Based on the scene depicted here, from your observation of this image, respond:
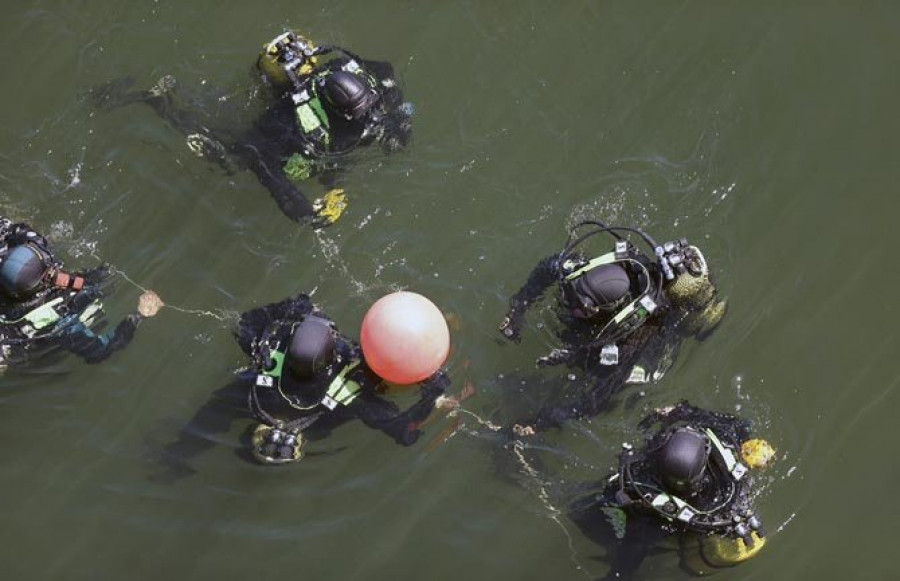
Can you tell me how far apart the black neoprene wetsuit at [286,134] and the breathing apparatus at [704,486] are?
4.82m

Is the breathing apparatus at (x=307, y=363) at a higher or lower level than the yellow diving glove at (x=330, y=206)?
lower

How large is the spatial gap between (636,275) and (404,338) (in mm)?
2702

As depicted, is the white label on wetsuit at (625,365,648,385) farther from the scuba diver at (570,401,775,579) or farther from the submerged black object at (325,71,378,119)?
the submerged black object at (325,71,378,119)

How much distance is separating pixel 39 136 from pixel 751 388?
9434 mm

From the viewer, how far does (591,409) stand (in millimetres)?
11336

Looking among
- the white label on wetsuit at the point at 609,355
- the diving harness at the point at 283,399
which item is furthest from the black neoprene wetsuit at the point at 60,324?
the white label on wetsuit at the point at 609,355

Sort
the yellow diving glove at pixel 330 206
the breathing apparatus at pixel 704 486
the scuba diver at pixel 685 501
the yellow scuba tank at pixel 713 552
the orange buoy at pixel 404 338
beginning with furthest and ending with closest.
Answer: the yellow diving glove at pixel 330 206, the yellow scuba tank at pixel 713 552, the scuba diver at pixel 685 501, the breathing apparatus at pixel 704 486, the orange buoy at pixel 404 338

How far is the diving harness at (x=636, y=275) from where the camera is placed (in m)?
10.3

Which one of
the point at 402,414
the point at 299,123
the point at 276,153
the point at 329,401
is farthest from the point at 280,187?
the point at 402,414

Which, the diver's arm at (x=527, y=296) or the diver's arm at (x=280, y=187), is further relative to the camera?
the diver's arm at (x=280, y=187)

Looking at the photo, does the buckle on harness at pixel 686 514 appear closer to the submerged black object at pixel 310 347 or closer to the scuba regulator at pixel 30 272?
the submerged black object at pixel 310 347

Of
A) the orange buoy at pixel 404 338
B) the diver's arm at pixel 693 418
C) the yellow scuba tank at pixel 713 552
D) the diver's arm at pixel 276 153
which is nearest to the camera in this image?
the orange buoy at pixel 404 338

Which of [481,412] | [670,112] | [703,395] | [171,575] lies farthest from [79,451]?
[670,112]

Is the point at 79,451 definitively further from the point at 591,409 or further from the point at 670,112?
the point at 670,112
